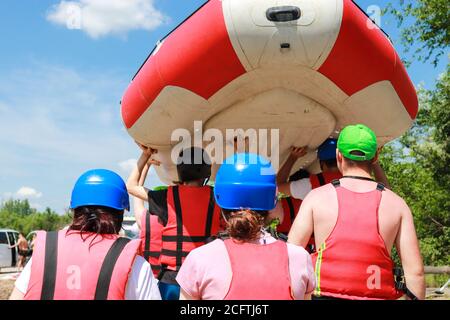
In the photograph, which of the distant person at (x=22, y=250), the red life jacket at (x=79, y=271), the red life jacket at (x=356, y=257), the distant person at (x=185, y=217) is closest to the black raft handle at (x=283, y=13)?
the distant person at (x=185, y=217)

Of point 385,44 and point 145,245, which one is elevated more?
point 385,44

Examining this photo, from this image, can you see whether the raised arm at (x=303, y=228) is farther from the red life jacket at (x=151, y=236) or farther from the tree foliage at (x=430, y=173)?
the tree foliage at (x=430, y=173)

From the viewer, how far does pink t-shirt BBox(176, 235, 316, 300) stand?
1656mm

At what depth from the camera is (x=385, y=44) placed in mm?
3254

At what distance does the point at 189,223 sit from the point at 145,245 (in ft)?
Result: 2.42

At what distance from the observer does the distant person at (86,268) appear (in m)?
1.72

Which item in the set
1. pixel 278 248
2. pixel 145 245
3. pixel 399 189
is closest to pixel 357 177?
pixel 278 248

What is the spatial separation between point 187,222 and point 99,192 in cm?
114

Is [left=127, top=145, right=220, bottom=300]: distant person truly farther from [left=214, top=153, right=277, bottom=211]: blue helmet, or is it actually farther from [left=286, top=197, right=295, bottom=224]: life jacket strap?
[left=214, top=153, right=277, bottom=211]: blue helmet

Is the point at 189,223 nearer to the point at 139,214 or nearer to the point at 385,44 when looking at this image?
the point at 139,214

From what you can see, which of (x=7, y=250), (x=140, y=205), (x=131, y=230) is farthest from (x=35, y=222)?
(x=140, y=205)

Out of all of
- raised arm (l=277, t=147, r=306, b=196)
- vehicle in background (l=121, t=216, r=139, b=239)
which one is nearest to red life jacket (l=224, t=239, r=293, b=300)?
raised arm (l=277, t=147, r=306, b=196)

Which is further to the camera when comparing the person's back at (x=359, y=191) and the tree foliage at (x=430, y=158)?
the tree foliage at (x=430, y=158)

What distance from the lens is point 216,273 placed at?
166cm
